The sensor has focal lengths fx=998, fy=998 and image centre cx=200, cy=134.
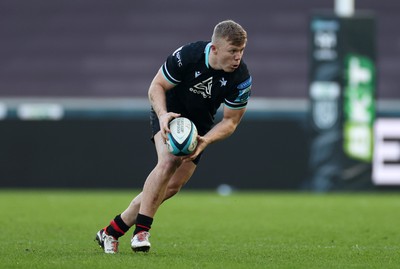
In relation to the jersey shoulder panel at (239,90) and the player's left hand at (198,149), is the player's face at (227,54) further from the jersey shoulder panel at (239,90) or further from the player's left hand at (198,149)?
the player's left hand at (198,149)

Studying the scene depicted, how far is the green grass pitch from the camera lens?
22.5 feet

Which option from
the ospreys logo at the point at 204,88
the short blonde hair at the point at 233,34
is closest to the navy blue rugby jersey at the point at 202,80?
the ospreys logo at the point at 204,88

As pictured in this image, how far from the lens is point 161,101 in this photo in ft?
23.9

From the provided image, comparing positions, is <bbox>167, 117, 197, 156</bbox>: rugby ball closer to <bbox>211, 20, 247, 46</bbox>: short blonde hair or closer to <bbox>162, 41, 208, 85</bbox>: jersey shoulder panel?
<bbox>162, 41, 208, 85</bbox>: jersey shoulder panel

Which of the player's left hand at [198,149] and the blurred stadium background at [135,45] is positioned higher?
the player's left hand at [198,149]

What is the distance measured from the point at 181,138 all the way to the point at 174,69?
67 centimetres

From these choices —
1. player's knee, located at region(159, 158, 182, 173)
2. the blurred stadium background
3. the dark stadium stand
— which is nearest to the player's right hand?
player's knee, located at region(159, 158, 182, 173)

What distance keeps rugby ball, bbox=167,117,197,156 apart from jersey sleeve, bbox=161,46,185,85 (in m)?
0.45

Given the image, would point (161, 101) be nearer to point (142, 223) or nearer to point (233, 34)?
point (233, 34)

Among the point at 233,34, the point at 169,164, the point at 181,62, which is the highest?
the point at 233,34

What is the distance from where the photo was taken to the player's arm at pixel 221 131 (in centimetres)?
710

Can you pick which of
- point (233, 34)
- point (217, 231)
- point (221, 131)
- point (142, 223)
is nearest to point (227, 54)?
point (233, 34)

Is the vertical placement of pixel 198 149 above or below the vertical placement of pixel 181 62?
below

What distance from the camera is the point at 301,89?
20.2m
